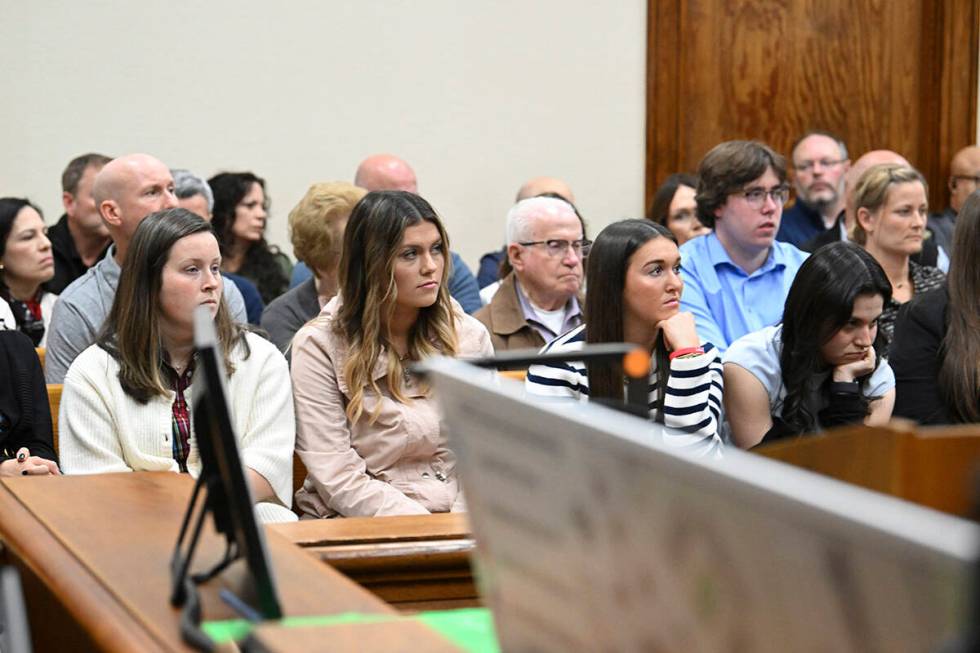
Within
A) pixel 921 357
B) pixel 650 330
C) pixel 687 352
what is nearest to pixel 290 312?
pixel 650 330

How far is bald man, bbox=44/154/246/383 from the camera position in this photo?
150 inches

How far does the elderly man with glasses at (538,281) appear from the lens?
14.6ft

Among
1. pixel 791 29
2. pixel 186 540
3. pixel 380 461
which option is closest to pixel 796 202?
pixel 791 29

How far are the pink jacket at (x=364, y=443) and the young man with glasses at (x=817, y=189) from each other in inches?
145

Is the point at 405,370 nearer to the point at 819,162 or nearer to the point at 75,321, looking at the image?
the point at 75,321

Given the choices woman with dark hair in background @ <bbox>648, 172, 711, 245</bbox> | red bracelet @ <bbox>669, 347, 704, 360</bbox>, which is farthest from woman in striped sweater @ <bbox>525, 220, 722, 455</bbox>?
woman with dark hair in background @ <bbox>648, 172, 711, 245</bbox>

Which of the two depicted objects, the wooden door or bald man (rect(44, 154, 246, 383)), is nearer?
bald man (rect(44, 154, 246, 383))

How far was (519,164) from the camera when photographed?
672 cm

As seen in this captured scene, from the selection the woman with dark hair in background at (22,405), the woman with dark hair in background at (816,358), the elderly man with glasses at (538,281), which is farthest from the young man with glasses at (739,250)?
the woman with dark hair in background at (22,405)

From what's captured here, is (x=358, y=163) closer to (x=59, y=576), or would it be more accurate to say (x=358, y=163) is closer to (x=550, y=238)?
(x=550, y=238)

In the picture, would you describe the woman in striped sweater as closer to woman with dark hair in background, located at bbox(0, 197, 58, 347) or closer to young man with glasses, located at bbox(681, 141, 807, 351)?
young man with glasses, located at bbox(681, 141, 807, 351)

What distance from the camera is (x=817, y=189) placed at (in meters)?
6.61

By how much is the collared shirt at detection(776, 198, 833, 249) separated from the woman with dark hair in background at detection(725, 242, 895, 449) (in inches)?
127

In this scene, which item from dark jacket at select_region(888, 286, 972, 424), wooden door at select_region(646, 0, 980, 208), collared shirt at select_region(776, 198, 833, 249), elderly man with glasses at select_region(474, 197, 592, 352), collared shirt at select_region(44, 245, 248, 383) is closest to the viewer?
dark jacket at select_region(888, 286, 972, 424)
